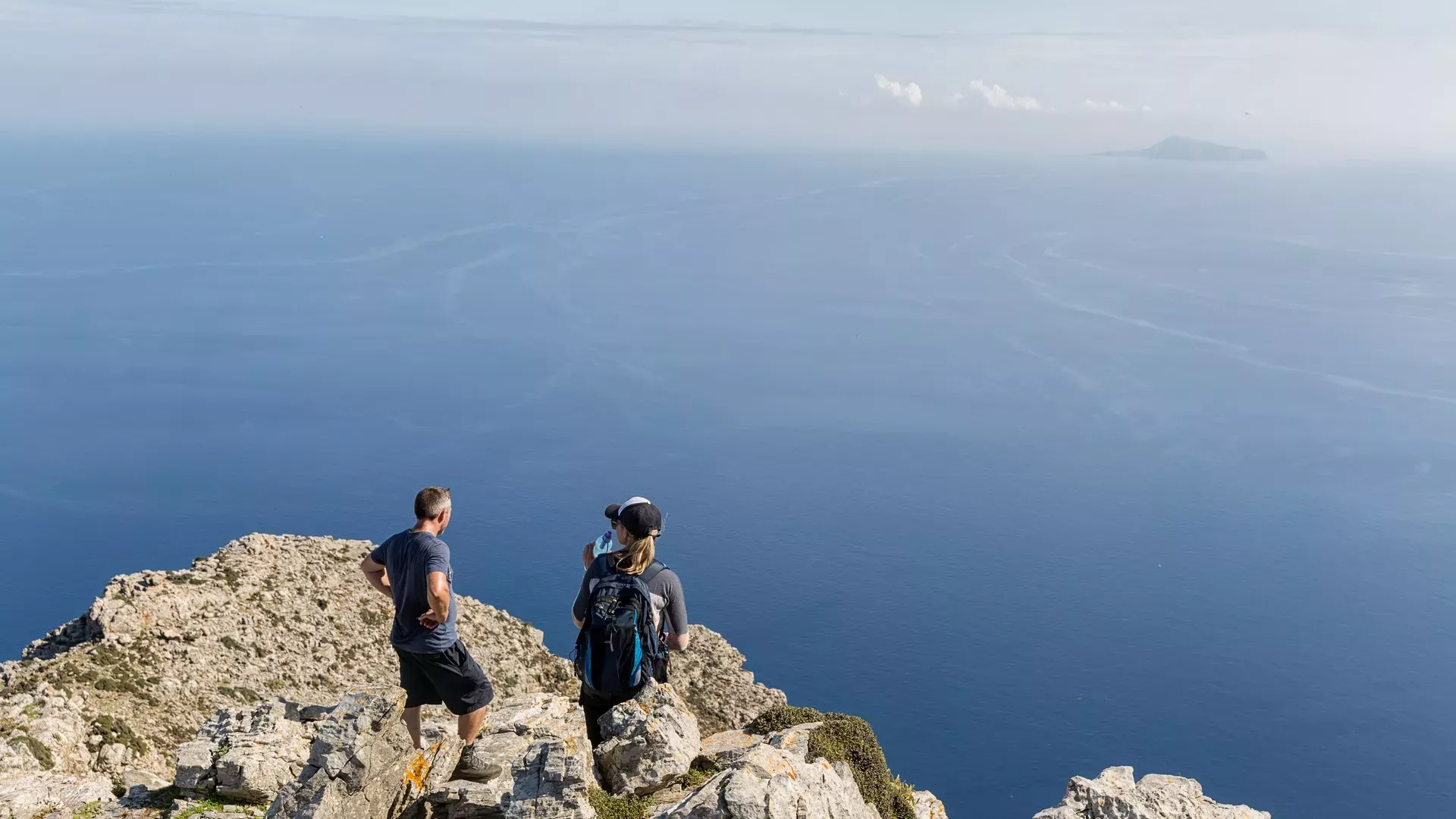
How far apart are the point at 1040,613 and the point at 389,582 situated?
93.8 m

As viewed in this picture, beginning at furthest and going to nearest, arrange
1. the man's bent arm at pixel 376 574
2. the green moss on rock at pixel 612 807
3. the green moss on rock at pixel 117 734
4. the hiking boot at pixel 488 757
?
the green moss on rock at pixel 117 734, the man's bent arm at pixel 376 574, the hiking boot at pixel 488 757, the green moss on rock at pixel 612 807

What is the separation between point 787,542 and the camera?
107m

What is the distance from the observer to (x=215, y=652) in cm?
2562

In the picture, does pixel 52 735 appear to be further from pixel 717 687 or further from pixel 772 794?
pixel 717 687

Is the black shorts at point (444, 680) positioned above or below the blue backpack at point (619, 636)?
below

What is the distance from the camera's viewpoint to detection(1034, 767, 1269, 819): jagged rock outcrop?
13.8 meters

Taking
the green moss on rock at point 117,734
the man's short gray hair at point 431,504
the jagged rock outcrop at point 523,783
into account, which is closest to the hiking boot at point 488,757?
the jagged rock outcrop at point 523,783

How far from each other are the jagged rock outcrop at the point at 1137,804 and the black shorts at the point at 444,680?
7.08 metres

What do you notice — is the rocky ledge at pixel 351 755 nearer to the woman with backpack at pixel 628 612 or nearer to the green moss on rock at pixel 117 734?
the green moss on rock at pixel 117 734

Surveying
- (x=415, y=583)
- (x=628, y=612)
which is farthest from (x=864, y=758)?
(x=415, y=583)

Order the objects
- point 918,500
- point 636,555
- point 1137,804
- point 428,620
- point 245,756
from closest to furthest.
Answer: point 636,555
point 428,620
point 245,756
point 1137,804
point 918,500

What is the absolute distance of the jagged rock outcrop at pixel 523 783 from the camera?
8.91m

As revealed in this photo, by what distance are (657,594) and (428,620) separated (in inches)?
89.5

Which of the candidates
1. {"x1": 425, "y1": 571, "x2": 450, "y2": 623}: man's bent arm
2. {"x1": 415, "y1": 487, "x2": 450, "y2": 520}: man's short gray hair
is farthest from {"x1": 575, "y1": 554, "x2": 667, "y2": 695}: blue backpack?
{"x1": 415, "y1": 487, "x2": 450, "y2": 520}: man's short gray hair
